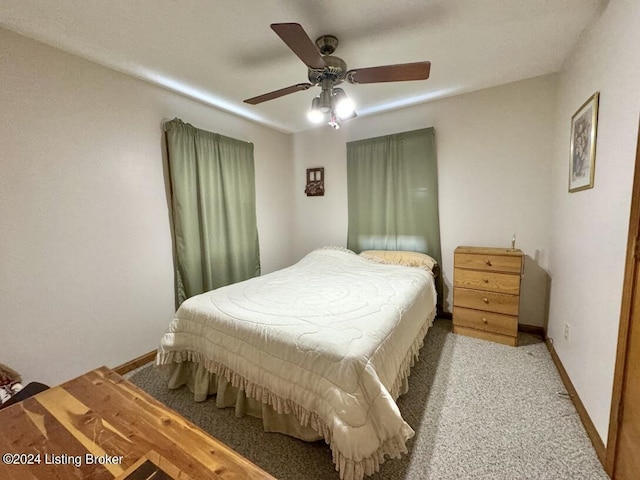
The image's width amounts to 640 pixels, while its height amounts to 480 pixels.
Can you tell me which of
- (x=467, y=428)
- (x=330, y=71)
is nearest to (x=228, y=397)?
(x=467, y=428)

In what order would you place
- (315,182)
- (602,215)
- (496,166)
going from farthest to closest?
(315,182)
(496,166)
(602,215)

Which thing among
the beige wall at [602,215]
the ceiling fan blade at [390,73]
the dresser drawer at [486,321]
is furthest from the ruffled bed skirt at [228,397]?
the ceiling fan blade at [390,73]

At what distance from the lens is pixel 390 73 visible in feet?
5.32

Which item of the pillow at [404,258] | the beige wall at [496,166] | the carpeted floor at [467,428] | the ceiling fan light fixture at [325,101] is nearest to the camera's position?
the carpeted floor at [467,428]

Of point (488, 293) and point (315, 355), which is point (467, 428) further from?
point (488, 293)

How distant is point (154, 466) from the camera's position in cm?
79

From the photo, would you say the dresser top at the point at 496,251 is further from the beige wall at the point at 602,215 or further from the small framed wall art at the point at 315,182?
the small framed wall art at the point at 315,182

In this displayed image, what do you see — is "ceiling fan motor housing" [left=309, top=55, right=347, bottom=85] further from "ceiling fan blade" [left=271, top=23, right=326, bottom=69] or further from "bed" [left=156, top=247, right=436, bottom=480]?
"bed" [left=156, top=247, right=436, bottom=480]

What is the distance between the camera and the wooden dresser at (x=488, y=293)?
7.69 ft

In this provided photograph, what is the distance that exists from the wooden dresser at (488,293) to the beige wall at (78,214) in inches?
109

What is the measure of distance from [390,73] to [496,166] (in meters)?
1.69

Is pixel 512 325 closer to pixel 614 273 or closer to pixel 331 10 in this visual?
pixel 614 273

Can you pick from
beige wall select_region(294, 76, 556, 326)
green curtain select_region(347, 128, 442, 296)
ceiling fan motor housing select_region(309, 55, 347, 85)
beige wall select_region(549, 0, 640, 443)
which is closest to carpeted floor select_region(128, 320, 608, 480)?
beige wall select_region(549, 0, 640, 443)

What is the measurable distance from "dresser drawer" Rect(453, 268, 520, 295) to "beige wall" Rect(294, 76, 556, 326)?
43 cm
